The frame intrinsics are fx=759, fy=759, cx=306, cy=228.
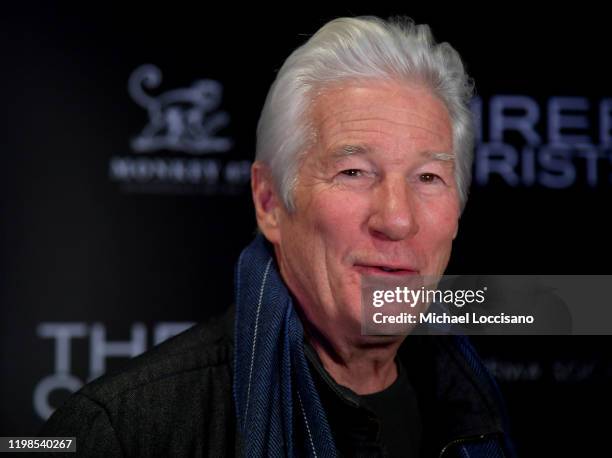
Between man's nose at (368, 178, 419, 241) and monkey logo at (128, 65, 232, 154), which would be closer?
man's nose at (368, 178, 419, 241)

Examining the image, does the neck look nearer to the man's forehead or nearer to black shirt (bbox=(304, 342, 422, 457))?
black shirt (bbox=(304, 342, 422, 457))

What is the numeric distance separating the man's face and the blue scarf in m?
0.06

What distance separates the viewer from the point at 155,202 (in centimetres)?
220

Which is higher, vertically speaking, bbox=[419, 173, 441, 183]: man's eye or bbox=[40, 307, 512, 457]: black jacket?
bbox=[419, 173, 441, 183]: man's eye

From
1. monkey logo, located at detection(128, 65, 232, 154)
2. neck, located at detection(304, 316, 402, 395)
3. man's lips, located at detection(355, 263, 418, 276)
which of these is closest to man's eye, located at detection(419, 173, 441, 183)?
man's lips, located at detection(355, 263, 418, 276)

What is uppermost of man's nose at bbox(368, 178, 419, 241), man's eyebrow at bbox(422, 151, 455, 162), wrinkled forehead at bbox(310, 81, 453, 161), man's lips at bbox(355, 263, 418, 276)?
wrinkled forehead at bbox(310, 81, 453, 161)

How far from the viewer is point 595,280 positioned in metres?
2.04

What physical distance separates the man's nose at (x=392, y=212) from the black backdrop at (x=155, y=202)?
42.0 inches

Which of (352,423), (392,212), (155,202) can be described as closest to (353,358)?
(352,423)

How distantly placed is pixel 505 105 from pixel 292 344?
1.45m

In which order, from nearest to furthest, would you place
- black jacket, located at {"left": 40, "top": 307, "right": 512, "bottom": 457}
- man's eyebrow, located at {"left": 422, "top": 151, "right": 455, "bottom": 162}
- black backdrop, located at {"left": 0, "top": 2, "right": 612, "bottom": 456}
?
A: black jacket, located at {"left": 40, "top": 307, "right": 512, "bottom": 457} → man's eyebrow, located at {"left": 422, "top": 151, "right": 455, "bottom": 162} → black backdrop, located at {"left": 0, "top": 2, "right": 612, "bottom": 456}

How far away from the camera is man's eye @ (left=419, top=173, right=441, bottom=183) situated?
1.20 m

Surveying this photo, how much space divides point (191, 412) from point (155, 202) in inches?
46.2

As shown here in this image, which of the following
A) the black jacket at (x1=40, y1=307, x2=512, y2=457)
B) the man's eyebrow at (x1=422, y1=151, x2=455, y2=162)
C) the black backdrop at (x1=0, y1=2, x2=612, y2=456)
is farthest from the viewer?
the black backdrop at (x1=0, y1=2, x2=612, y2=456)
